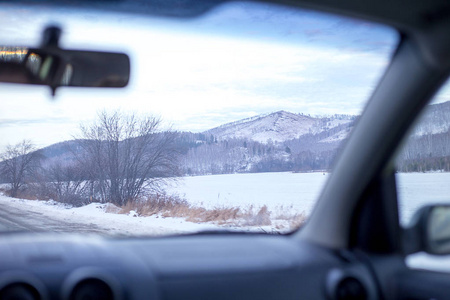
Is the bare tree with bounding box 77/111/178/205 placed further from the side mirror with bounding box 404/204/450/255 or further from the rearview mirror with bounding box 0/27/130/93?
the side mirror with bounding box 404/204/450/255

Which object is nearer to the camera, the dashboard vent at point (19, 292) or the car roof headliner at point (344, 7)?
the dashboard vent at point (19, 292)

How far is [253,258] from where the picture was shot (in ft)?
11.9

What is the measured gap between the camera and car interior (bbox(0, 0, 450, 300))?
3.01 m

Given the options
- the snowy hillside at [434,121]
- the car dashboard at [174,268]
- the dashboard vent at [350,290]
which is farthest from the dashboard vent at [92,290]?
the snowy hillside at [434,121]

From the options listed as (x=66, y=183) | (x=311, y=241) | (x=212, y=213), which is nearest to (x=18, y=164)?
(x=66, y=183)

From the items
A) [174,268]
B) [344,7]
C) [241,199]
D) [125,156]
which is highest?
[344,7]

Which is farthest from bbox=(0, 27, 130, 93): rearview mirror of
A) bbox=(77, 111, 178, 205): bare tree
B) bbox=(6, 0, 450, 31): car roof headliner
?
bbox=(77, 111, 178, 205): bare tree

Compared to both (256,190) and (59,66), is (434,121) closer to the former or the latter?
(256,190)

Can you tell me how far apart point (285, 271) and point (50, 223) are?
1.77 m

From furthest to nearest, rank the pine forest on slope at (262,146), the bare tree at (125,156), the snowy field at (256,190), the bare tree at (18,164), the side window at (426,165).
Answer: the snowy field at (256,190), the pine forest on slope at (262,146), the bare tree at (125,156), the bare tree at (18,164), the side window at (426,165)

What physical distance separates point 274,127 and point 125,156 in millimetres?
1291

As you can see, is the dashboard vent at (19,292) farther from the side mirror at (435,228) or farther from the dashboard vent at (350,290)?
the side mirror at (435,228)

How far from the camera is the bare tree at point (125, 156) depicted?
13.0 ft

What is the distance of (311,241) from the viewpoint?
396cm
